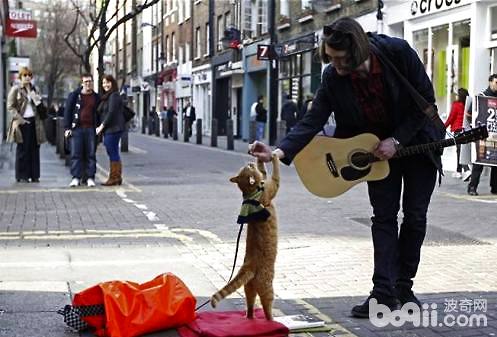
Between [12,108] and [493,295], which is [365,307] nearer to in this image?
[493,295]

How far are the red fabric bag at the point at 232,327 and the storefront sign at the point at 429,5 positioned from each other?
1383cm

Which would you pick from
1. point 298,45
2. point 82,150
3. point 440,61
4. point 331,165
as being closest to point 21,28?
point 298,45

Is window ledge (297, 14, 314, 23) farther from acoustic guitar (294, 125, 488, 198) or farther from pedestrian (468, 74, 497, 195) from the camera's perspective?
acoustic guitar (294, 125, 488, 198)

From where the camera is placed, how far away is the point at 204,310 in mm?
4801

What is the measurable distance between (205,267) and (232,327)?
1.98 m

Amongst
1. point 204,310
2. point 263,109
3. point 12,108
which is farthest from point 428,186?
point 263,109

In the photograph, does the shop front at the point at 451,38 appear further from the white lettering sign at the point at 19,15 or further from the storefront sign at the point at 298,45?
the white lettering sign at the point at 19,15

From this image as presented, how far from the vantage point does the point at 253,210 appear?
4.16 m

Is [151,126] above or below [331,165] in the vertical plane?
below

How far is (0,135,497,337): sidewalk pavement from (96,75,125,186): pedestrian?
133 inches

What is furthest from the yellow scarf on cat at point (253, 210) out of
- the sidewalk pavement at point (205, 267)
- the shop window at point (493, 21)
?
the shop window at point (493, 21)

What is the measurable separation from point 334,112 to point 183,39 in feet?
144

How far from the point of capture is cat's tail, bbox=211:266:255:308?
4.15 m

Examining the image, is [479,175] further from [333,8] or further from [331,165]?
[333,8]
